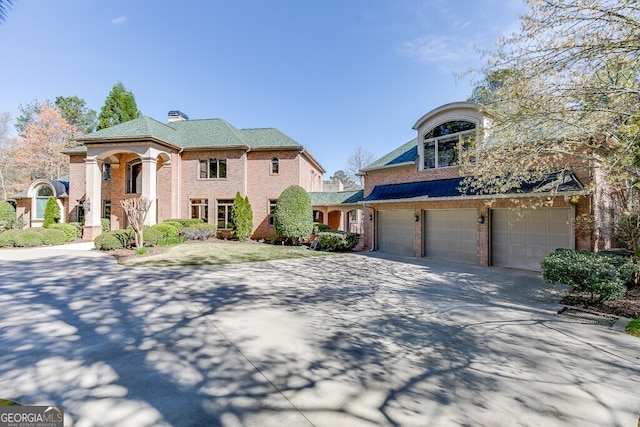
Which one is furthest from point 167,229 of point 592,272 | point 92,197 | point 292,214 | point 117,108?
point 592,272

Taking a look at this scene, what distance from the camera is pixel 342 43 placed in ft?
53.8

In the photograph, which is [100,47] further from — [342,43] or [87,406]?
[87,406]

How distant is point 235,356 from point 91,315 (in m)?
3.70

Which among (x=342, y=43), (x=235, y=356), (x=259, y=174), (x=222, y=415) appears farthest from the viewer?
(x=259, y=174)

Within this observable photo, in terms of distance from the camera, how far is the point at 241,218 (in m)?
20.2

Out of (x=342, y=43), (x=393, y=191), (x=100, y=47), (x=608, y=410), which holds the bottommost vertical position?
(x=608, y=410)

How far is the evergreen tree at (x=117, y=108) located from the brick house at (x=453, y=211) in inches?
981

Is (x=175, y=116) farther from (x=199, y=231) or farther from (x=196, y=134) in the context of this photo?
(x=199, y=231)

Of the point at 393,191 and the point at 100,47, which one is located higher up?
the point at 100,47

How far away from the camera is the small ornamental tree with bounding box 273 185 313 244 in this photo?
1836 centimetres

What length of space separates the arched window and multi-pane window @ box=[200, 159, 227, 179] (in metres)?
12.2

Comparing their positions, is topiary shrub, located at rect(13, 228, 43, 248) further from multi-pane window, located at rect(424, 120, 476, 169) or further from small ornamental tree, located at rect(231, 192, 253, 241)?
multi-pane window, located at rect(424, 120, 476, 169)

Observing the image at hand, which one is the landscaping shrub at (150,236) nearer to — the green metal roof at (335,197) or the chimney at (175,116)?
the green metal roof at (335,197)

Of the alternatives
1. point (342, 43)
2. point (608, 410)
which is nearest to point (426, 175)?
point (342, 43)
